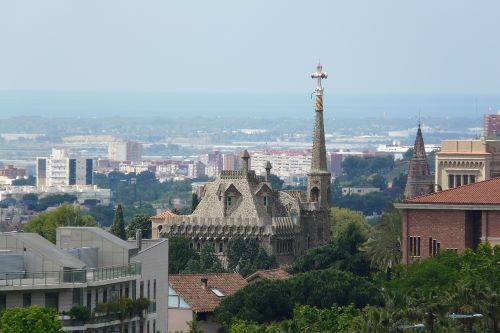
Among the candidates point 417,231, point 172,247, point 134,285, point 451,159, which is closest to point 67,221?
point 172,247

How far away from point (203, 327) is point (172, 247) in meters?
35.8

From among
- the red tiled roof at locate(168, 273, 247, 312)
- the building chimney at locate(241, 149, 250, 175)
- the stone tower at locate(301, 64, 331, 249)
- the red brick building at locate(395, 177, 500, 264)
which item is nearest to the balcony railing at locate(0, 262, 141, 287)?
the red tiled roof at locate(168, 273, 247, 312)

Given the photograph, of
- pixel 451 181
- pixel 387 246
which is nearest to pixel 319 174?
pixel 451 181

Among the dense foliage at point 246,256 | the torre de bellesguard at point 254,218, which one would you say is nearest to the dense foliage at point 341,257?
the dense foliage at point 246,256

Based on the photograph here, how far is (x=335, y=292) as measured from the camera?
80.7m

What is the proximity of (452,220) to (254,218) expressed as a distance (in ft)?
153

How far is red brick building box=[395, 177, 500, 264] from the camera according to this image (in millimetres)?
83688

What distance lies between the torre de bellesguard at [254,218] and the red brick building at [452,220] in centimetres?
4078

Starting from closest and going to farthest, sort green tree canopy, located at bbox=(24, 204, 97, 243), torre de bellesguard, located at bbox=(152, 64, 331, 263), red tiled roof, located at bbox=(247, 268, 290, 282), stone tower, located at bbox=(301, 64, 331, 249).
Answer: red tiled roof, located at bbox=(247, 268, 290, 282) → green tree canopy, located at bbox=(24, 204, 97, 243) → torre de bellesguard, located at bbox=(152, 64, 331, 263) → stone tower, located at bbox=(301, 64, 331, 249)

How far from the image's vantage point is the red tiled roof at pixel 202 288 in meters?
79.3

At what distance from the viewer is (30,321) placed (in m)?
52.7

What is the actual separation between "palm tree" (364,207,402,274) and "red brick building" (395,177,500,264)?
7.94 m

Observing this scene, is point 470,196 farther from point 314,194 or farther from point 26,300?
point 314,194

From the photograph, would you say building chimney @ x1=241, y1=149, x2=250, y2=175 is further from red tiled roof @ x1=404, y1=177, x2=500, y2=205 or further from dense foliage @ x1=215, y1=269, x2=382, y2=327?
dense foliage @ x1=215, y1=269, x2=382, y2=327
